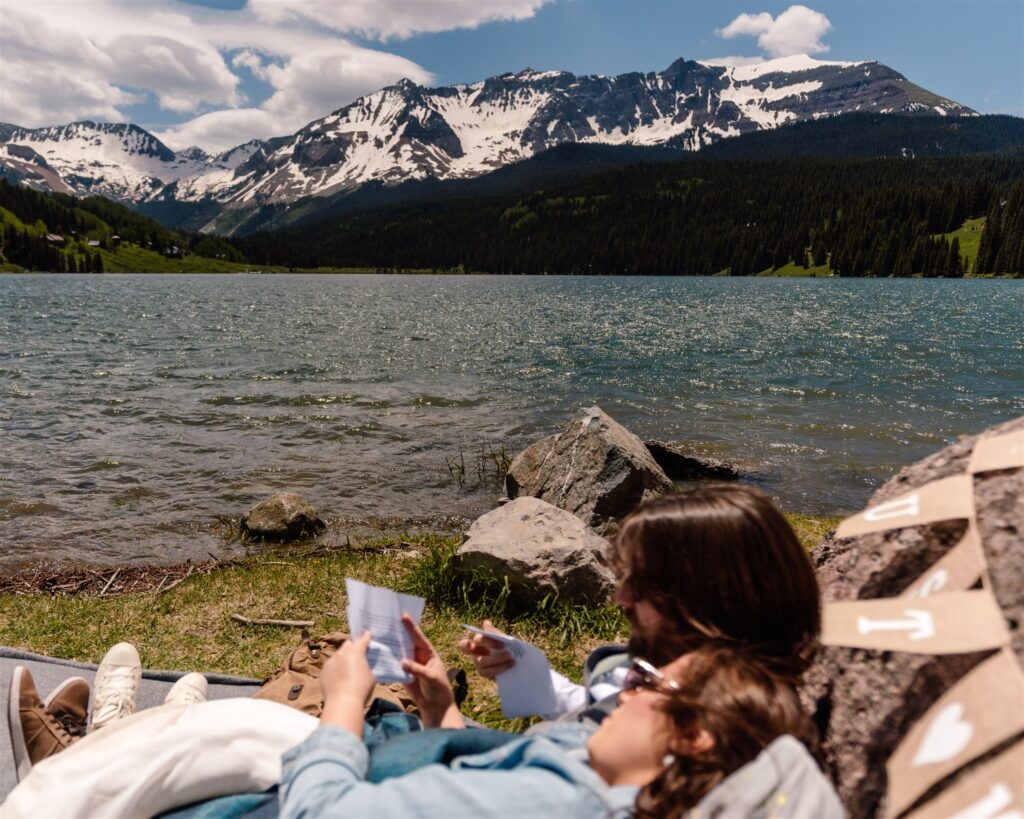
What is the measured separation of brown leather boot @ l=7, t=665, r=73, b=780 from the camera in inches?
150

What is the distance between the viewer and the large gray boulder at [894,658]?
2.07 metres

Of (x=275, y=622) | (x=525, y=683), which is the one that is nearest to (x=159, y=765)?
(x=525, y=683)

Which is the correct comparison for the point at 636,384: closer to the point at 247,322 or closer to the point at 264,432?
the point at 264,432

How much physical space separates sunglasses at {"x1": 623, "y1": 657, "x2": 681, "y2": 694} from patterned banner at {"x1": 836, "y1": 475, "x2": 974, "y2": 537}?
116 cm

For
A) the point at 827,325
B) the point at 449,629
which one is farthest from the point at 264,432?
the point at 827,325

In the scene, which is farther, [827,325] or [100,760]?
[827,325]

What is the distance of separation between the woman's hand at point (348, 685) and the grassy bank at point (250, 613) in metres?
2.98

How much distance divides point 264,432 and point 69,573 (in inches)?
380

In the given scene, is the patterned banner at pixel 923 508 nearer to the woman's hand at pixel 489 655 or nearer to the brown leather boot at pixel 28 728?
the woman's hand at pixel 489 655

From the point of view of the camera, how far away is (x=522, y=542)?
748cm

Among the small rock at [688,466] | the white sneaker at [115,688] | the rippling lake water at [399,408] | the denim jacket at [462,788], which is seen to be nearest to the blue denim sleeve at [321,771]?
the denim jacket at [462,788]

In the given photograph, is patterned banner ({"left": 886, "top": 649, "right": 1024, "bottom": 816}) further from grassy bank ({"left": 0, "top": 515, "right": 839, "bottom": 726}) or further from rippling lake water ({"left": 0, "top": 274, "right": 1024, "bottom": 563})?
rippling lake water ({"left": 0, "top": 274, "right": 1024, "bottom": 563})

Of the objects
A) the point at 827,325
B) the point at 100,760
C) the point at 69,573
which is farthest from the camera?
the point at 827,325

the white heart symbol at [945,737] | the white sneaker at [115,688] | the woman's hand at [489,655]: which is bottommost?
the white sneaker at [115,688]
